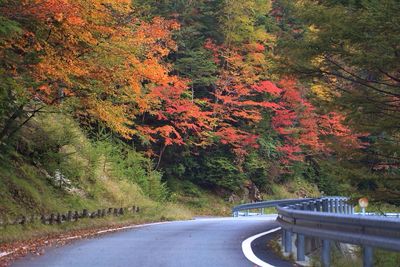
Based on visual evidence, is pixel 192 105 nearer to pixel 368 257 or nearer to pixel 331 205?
pixel 331 205

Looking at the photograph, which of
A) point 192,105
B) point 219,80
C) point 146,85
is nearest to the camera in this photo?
point 146,85

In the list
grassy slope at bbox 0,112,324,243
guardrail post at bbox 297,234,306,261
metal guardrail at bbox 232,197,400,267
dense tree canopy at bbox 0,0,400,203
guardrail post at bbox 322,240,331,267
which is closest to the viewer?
metal guardrail at bbox 232,197,400,267

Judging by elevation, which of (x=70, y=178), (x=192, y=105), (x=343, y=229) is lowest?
(x=343, y=229)

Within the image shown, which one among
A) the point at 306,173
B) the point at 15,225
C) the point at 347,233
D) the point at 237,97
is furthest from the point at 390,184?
the point at 306,173

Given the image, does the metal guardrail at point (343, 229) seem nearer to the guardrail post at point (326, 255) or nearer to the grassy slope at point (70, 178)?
the guardrail post at point (326, 255)

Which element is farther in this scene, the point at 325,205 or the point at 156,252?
the point at 325,205

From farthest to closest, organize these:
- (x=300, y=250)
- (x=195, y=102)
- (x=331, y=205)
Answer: (x=195, y=102) < (x=331, y=205) < (x=300, y=250)

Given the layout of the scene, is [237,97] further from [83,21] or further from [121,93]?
[83,21]

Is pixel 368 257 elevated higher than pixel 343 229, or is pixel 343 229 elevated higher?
pixel 343 229

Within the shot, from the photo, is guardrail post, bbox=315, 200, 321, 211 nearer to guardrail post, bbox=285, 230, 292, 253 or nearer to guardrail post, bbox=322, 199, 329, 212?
guardrail post, bbox=322, 199, 329, 212

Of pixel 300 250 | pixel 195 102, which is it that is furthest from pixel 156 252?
pixel 195 102

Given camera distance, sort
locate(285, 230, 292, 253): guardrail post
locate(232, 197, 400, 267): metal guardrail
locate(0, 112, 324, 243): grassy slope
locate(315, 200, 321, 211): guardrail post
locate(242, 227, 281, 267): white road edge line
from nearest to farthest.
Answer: locate(232, 197, 400, 267): metal guardrail, locate(242, 227, 281, 267): white road edge line, locate(285, 230, 292, 253): guardrail post, locate(315, 200, 321, 211): guardrail post, locate(0, 112, 324, 243): grassy slope

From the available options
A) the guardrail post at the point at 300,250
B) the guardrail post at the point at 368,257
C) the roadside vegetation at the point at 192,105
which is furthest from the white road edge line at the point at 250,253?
the roadside vegetation at the point at 192,105

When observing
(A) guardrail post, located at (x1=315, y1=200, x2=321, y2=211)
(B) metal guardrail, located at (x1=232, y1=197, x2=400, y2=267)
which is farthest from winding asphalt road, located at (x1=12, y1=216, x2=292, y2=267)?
(A) guardrail post, located at (x1=315, y1=200, x2=321, y2=211)
